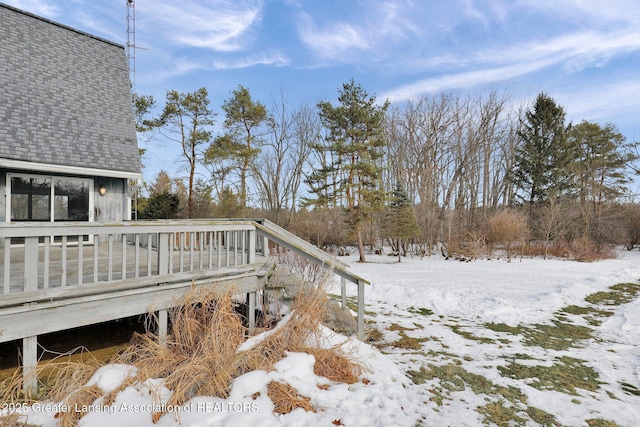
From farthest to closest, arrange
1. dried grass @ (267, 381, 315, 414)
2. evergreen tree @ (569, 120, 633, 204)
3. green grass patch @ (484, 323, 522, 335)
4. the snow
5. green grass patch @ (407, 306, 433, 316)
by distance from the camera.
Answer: evergreen tree @ (569, 120, 633, 204)
green grass patch @ (407, 306, 433, 316)
green grass patch @ (484, 323, 522, 335)
dried grass @ (267, 381, 315, 414)
the snow

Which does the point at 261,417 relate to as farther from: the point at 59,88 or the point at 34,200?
the point at 59,88

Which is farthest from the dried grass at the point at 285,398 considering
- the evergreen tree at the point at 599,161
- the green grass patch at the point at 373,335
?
the evergreen tree at the point at 599,161

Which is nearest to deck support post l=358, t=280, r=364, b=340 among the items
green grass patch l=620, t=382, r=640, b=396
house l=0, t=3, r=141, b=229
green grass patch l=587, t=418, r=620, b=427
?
green grass patch l=587, t=418, r=620, b=427

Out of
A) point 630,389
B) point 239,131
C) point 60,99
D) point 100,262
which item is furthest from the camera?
point 239,131

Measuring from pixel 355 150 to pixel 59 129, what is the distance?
1021 centimetres

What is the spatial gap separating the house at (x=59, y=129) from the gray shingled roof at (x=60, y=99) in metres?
0.02

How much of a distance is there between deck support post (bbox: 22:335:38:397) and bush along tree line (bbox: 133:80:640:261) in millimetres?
12446

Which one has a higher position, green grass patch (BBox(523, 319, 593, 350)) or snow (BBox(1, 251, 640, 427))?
snow (BBox(1, 251, 640, 427))

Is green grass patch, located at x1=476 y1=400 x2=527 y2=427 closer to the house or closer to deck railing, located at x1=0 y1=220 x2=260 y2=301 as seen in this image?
deck railing, located at x1=0 y1=220 x2=260 y2=301

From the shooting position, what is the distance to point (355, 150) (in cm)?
1412

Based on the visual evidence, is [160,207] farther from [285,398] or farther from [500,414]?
[500,414]

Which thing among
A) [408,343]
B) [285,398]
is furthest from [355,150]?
[285,398]

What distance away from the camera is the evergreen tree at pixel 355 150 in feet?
46.2

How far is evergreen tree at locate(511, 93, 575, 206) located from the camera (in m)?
21.6
